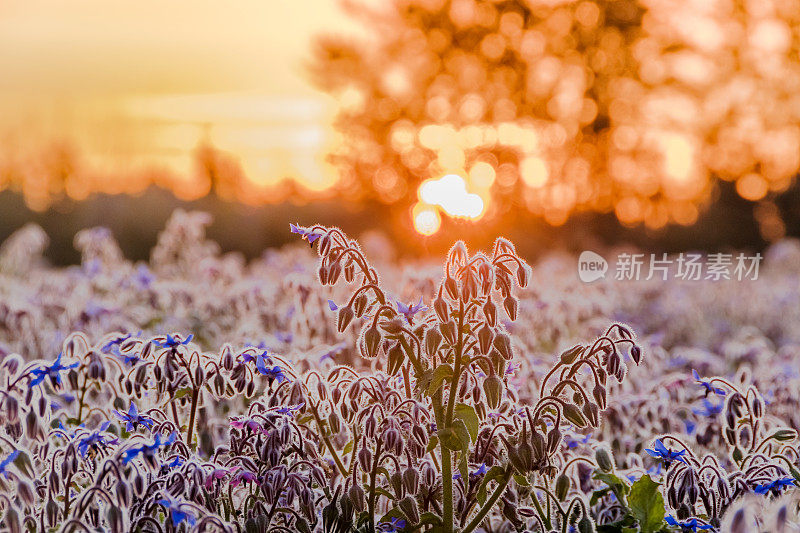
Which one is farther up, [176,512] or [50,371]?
[50,371]

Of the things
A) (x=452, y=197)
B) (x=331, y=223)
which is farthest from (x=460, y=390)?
(x=331, y=223)

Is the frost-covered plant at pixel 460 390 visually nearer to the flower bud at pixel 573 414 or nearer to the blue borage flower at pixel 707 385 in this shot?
the flower bud at pixel 573 414

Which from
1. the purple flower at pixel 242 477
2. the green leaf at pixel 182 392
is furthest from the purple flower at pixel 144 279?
the purple flower at pixel 242 477

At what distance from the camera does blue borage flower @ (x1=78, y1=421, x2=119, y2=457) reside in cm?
190

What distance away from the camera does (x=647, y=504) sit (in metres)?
2.03

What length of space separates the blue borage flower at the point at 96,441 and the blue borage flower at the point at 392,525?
0.60 m

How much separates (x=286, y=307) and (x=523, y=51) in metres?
5.65

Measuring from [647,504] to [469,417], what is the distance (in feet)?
1.38

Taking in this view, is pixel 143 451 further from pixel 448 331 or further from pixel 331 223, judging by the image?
pixel 331 223

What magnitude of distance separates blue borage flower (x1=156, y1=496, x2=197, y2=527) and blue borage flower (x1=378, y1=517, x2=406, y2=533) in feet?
1.43

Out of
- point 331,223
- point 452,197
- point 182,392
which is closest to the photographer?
point 182,392

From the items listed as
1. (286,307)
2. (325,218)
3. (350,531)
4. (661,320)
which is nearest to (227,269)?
(286,307)

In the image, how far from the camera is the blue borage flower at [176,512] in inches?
70.3

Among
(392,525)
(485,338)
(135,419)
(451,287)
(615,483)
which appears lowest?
(392,525)
